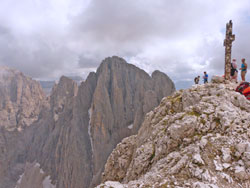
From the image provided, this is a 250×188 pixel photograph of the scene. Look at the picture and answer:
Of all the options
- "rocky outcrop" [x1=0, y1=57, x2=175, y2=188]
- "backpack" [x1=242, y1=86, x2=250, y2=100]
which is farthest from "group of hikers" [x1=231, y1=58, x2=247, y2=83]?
"rocky outcrop" [x1=0, y1=57, x2=175, y2=188]

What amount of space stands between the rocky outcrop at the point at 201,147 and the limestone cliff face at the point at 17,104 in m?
183

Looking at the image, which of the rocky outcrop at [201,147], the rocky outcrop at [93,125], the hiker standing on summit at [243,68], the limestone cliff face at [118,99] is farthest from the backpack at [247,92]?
the limestone cliff face at [118,99]

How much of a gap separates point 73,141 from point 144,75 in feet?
200

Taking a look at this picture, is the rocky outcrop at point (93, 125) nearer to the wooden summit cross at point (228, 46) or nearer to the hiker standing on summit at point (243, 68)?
the hiker standing on summit at point (243, 68)

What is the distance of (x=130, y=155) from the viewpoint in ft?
59.6

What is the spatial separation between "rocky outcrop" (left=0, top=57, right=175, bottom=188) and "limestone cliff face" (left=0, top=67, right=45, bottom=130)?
4860 centimetres

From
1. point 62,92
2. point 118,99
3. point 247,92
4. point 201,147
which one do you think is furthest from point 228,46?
point 62,92

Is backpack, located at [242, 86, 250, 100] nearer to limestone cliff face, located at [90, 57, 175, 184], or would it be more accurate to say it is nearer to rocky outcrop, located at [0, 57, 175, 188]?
rocky outcrop, located at [0, 57, 175, 188]

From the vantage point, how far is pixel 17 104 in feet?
595

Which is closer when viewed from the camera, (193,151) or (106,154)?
(193,151)

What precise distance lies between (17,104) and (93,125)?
14094 cm

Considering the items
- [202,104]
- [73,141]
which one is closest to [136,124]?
[73,141]

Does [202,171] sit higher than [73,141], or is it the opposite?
[202,171]

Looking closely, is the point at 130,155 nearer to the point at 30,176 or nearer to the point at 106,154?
the point at 106,154
